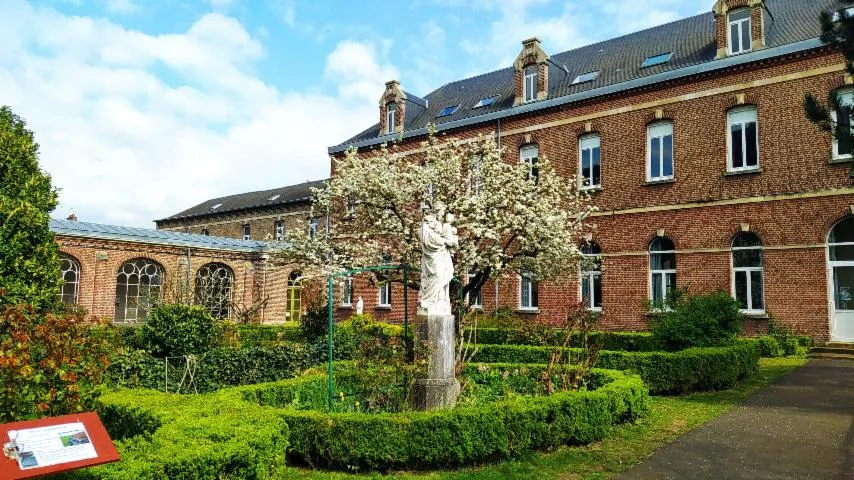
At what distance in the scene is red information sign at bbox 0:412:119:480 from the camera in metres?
4.20

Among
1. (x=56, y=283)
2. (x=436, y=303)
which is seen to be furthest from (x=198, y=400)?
(x=56, y=283)

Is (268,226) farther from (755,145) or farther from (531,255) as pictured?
(755,145)

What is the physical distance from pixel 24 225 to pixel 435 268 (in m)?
7.46

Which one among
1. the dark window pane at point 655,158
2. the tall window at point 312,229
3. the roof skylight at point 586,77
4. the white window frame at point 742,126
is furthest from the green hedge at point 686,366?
the roof skylight at point 586,77

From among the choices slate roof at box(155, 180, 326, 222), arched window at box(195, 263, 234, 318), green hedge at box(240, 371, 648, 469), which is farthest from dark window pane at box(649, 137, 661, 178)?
slate roof at box(155, 180, 326, 222)

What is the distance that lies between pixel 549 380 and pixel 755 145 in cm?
1314

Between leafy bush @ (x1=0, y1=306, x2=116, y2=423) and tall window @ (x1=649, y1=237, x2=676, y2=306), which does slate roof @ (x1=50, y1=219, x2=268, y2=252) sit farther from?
tall window @ (x1=649, y1=237, x2=676, y2=306)

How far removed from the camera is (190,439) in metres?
5.87

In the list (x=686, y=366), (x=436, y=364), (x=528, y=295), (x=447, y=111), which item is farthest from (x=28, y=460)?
(x=447, y=111)

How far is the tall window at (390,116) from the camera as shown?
29206mm

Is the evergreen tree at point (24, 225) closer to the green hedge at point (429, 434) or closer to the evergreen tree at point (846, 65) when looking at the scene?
the green hedge at point (429, 434)

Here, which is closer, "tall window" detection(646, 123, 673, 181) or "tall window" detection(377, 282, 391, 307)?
"tall window" detection(646, 123, 673, 181)

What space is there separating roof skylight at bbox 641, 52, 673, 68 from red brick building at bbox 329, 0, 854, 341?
0.09 m

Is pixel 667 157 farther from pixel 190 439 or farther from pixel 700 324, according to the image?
pixel 190 439
